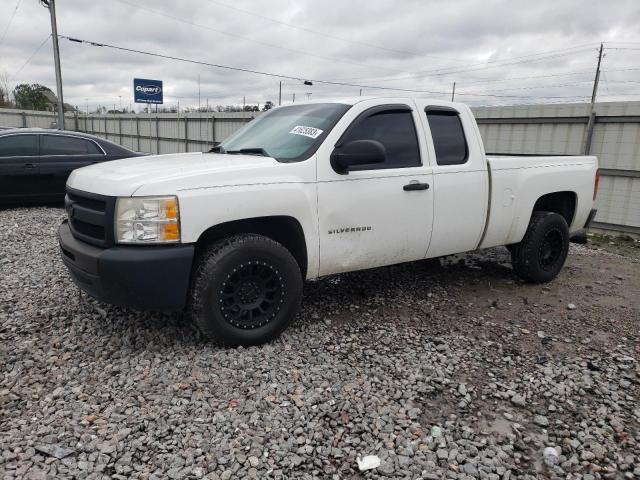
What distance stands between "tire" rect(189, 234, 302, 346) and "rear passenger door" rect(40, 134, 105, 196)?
6.41m

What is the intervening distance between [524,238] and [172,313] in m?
3.69

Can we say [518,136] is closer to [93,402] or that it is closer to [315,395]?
[315,395]

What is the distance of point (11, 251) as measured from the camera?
19.8 ft

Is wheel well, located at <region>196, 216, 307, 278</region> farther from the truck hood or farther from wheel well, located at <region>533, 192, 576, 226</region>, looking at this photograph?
wheel well, located at <region>533, 192, 576, 226</region>

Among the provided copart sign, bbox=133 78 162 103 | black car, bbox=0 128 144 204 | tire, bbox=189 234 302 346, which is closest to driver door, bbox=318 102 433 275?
tire, bbox=189 234 302 346

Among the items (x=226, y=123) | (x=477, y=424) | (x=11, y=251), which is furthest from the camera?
(x=226, y=123)

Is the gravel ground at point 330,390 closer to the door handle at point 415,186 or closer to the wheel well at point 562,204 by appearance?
the door handle at point 415,186

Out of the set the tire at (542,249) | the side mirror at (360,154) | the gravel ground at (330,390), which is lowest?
the gravel ground at (330,390)

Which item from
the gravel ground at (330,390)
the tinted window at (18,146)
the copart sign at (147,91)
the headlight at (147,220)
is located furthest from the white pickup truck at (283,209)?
the copart sign at (147,91)

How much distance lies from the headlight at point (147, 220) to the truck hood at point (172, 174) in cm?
6

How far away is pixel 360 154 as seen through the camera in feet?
12.1

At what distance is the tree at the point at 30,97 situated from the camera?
48.6 metres

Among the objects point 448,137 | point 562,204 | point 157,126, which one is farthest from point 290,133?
point 157,126

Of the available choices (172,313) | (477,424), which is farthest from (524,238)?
(172,313)
